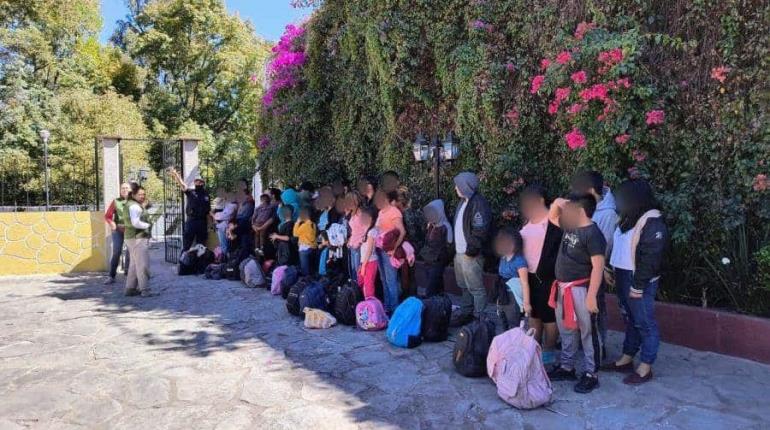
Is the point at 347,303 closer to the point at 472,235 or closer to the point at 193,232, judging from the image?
the point at 472,235

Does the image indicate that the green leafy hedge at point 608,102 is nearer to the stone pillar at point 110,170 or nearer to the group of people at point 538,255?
the group of people at point 538,255

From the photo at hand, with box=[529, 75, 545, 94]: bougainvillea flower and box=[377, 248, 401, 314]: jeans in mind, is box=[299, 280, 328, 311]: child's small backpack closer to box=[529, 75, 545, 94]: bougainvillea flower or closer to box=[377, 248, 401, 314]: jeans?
box=[377, 248, 401, 314]: jeans

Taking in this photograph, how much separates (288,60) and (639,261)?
29.6 ft

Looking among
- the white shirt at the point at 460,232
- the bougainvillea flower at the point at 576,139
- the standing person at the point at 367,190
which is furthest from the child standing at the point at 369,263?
the bougainvillea flower at the point at 576,139

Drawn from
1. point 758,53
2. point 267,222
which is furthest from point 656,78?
point 267,222

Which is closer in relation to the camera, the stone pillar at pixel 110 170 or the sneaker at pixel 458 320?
the sneaker at pixel 458 320

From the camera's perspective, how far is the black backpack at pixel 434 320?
221 inches

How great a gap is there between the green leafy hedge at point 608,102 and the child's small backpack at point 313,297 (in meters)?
2.51

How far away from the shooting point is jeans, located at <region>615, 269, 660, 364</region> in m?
4.44

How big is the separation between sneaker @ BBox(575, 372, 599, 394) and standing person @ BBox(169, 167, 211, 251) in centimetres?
837

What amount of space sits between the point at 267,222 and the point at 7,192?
1990 cm

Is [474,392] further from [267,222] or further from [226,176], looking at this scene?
[226,176]

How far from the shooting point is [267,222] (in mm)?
9484

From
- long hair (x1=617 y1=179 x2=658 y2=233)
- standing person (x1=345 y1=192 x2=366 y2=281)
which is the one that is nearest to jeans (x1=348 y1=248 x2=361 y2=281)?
standing person (x1=345 y1=192 x2=366 y2=281)
